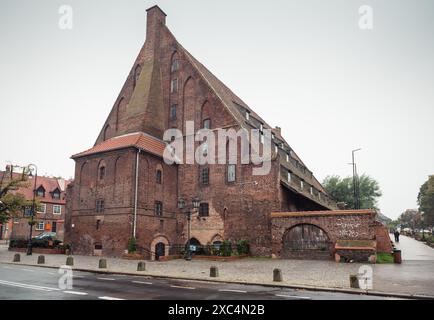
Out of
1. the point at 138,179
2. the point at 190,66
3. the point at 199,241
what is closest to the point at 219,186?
the point at 199,241

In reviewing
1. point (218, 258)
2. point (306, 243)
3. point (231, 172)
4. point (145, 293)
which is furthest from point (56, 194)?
point (145, 293)

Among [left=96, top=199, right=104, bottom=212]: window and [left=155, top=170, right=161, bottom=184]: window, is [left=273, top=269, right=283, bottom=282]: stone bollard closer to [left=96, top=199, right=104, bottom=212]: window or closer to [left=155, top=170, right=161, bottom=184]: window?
[left=155, top=170, right=161, bottom=184]: window

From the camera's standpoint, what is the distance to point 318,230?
77.3 feet

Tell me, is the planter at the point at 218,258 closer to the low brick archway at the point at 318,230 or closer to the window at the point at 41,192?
the low brick archway at the point at 318,230

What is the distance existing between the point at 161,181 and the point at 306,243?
12.7 m

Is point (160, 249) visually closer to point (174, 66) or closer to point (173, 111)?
point (173, 111)

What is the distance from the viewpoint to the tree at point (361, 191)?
5559 cm

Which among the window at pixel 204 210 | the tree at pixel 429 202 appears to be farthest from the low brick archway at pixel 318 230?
the tree at pixel 429 202

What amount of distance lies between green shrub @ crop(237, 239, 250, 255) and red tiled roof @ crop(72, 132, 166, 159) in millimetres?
9819

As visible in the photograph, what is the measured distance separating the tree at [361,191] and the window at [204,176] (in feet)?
114

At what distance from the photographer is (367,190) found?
55750 millimetres

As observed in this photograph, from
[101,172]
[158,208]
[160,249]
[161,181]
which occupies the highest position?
[101,172]

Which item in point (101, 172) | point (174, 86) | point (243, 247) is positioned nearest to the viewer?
point (243, 247)
